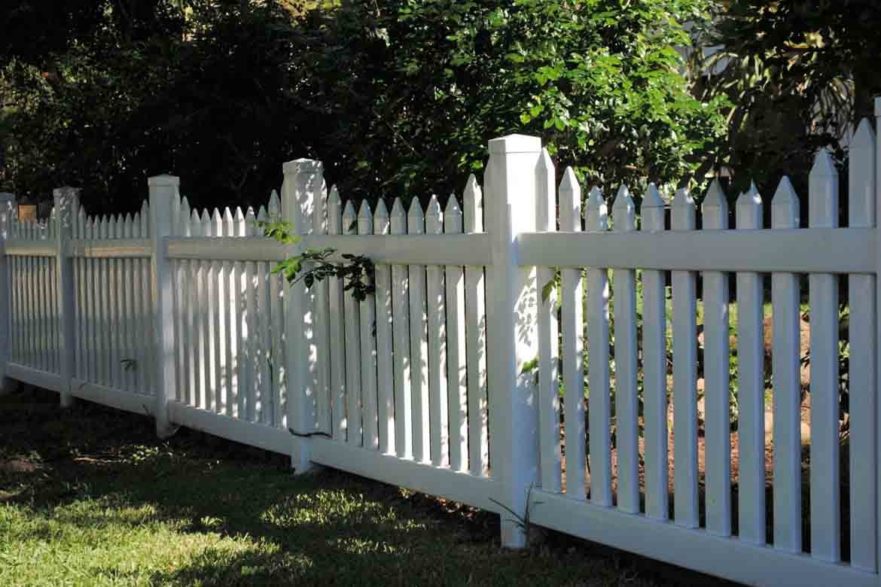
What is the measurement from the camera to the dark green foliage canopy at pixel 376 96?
6559 millimetres

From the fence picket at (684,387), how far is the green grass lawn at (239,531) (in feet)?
1.33

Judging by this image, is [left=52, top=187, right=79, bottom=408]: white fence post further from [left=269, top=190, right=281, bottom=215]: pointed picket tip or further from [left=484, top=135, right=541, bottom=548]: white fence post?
[left=484, top=135, right=541, bottom=548]: white fence post

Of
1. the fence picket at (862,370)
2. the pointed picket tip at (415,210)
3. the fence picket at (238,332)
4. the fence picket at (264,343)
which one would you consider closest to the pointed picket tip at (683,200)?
the fence picket at (862,370)

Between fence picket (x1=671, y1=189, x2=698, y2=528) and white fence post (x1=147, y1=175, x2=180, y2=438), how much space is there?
4.63 metres

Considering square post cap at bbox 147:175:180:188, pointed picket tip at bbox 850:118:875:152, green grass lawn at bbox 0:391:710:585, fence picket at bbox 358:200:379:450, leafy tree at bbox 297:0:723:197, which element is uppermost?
leafy tree at bbox 297:0:723:197

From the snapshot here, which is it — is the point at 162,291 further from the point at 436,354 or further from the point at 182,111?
the point at 436,354

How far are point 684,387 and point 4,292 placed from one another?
8529 mm

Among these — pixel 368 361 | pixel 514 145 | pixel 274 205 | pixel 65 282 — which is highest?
pixel 514 145

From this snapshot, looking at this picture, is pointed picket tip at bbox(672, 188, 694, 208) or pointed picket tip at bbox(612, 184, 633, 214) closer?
pointed picket tip at bbox(672, 188, 694, 208)

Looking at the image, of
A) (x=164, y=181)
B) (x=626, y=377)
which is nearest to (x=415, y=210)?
(x=626, y=377)

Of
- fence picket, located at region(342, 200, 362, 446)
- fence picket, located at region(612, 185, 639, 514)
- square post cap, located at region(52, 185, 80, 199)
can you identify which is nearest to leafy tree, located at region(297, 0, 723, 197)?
fence picket, located at region(342, 200, 362, 446)

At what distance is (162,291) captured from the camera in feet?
27.4

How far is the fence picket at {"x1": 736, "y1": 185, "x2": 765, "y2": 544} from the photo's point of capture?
416 centimetres

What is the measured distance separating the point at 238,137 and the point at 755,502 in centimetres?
696
